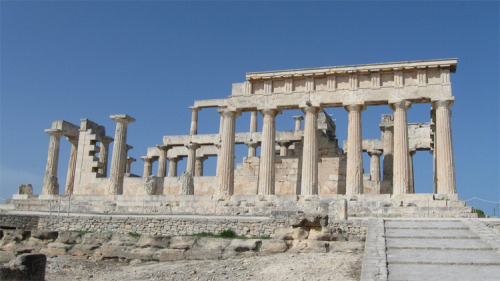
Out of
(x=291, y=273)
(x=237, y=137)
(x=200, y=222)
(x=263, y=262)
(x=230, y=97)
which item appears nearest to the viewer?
(x=291, y=273)

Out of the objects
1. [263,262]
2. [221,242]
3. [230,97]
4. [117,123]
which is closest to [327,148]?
[230,97]

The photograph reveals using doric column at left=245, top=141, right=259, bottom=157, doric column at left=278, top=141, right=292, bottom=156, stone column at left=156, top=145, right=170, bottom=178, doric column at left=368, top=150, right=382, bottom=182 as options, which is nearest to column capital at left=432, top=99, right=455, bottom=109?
doric column at left=368, top=150, right=382, bottom=182

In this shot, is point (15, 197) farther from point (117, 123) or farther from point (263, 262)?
point (263, 262)

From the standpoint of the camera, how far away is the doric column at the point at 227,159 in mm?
29922

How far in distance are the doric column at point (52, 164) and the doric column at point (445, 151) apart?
949 inches

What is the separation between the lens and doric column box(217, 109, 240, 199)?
2992 cm

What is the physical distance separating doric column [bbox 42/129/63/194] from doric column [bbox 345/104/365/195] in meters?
19.7

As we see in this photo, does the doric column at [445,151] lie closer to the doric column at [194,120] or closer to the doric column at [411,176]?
the doric column at [411,176]

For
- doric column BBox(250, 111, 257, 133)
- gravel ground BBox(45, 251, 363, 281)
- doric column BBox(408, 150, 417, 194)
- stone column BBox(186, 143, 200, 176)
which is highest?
doric column BBox(250, 111, 257, 133)

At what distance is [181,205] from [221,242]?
1003 cm

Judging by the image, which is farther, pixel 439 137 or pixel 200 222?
pixel 439 137

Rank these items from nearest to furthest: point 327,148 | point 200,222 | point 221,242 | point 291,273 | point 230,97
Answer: point 291,273
point 221,242
point 200,222
point 230,97
point 327,148

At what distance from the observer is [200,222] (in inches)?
797

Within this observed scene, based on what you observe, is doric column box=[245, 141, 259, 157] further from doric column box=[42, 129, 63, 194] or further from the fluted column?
doric column box=[42, 129, 63, 194]
